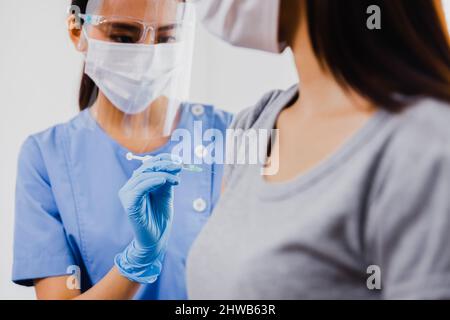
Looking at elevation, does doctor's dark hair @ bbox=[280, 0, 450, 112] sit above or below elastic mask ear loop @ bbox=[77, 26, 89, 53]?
below

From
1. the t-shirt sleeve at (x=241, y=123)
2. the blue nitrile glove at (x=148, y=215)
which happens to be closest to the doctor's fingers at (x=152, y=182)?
the blue nitrile glove at (x=148, y=215)

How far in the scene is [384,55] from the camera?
2.33 ft

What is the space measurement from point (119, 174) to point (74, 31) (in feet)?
0.94

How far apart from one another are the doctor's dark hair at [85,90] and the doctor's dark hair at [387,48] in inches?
18.7

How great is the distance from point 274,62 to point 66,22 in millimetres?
424

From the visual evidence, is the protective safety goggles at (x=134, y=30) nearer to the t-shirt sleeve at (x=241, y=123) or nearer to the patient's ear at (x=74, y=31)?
the patient's ear at (x=74, y=31)

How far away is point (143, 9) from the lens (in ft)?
3.23

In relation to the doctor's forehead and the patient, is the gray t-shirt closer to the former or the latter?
the patient

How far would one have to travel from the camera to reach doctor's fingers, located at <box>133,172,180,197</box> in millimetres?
947

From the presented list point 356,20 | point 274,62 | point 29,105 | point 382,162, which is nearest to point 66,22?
point 29,105

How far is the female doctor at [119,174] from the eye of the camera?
98 centimetres

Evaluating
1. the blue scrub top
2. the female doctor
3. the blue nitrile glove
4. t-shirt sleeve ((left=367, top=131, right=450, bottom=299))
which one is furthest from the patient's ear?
t-shirt sleeve ((left=367, top=131, right=450, bottom=299))

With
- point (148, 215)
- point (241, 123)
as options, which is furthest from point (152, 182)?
point (241, 123)
